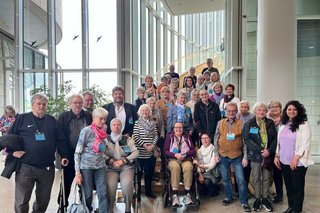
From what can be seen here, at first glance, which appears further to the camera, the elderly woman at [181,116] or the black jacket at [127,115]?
the elderly woman at [181,116]

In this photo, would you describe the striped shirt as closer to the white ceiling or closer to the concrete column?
the concrete column

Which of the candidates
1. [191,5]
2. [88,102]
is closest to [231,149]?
[88,102]

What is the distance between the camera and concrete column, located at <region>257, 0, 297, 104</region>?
20.8 feet

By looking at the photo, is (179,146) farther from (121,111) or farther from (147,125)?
(121,111)

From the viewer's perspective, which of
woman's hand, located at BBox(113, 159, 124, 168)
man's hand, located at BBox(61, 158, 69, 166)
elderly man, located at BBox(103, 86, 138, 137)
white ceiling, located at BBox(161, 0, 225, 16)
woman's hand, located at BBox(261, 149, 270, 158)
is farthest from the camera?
white ceiling, located at BBox(161, 0, 225, 16)

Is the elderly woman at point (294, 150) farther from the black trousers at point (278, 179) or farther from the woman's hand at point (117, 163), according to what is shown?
the woman's hand at point (117, 163)

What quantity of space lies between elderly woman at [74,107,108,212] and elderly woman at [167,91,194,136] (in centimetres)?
162

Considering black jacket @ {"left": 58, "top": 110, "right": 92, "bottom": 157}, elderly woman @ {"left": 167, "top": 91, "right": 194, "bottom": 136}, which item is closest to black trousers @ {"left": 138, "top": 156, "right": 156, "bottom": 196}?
elderly woman @ {"left": 167, "top": 91, "right": 194, "bottom": 136}

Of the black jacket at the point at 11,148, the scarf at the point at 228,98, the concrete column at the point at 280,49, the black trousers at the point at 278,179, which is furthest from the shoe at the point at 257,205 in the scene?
the black jacket at the point at 11,148

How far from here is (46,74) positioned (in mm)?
11500

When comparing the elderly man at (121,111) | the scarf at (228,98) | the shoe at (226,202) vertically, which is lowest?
the shoe at (226,202)

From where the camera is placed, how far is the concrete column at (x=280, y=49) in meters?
6.34

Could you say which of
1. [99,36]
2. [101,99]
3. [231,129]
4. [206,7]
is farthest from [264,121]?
[206,7]

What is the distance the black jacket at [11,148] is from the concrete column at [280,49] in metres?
4.80
